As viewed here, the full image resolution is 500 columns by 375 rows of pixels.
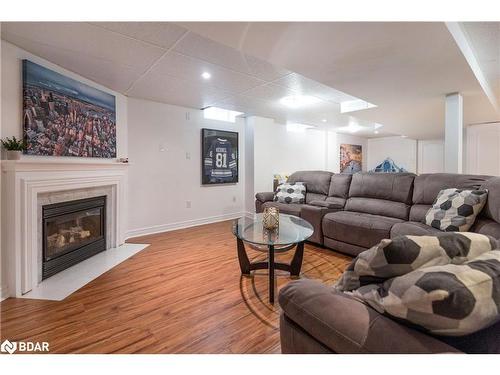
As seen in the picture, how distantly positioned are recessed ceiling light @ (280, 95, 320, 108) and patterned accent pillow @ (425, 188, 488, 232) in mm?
2124

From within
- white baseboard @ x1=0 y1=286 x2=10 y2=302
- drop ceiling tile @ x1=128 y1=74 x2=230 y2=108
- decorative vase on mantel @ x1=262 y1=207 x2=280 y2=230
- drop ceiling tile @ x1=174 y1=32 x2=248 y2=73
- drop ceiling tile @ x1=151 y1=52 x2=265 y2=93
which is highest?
drop ceiling tile @ x1=128 y1=74 x2=230 y2=108

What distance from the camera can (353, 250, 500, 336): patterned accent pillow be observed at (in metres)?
0.62

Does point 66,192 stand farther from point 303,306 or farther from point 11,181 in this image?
point 303,306

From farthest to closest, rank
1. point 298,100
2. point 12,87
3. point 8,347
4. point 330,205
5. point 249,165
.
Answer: point 249,165, point 298,100, point 330,205, point 12,87, point 8,347

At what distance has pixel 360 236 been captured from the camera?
2588mm

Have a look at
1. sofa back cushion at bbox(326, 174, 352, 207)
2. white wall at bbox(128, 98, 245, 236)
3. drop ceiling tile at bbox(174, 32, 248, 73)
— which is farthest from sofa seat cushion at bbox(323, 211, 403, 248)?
white wall at bbox(128, 98, 245, 236)

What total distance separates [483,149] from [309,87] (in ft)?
14.9

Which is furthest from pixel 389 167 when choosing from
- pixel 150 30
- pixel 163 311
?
pixel 163 311

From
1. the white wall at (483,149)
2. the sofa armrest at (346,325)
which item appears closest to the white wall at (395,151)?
the white wall at (483,149)

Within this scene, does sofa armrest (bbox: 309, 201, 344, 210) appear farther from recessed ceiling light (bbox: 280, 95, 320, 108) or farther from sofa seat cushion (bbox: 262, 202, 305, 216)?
recessed ceiling light (bbox: 280, 95, 320, 108)

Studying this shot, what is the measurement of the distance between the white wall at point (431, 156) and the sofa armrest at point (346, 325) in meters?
7.71

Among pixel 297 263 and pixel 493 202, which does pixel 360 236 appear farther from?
pixel 493 202
